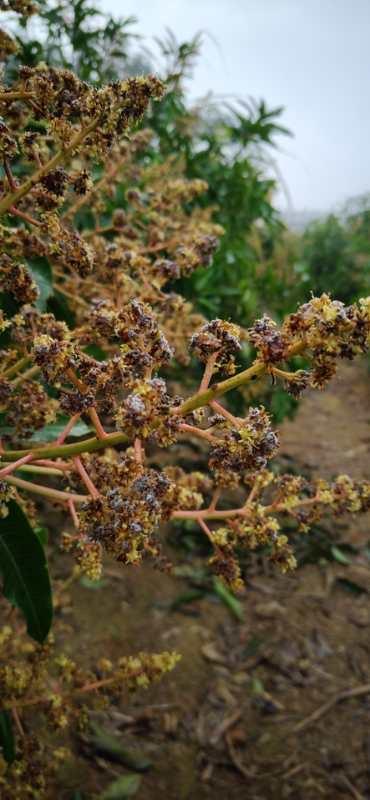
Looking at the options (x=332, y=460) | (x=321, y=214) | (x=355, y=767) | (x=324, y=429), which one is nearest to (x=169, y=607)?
(x=355, y=767)

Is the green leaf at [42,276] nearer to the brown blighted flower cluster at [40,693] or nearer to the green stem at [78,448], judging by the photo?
the green stem at [78,448]

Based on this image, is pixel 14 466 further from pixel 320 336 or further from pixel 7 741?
pixel 7 741

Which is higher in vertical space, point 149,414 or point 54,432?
point 54,432

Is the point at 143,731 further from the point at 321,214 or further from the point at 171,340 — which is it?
the point at 321,214

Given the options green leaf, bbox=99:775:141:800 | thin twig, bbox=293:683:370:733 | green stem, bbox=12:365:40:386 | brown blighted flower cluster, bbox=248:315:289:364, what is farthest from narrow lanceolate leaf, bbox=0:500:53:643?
thin twig, bbox=293:683:370:733

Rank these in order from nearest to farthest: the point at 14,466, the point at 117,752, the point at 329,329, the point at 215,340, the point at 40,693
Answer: the point at 329,329 → the point at 215,340 → the point at 14,466 → the point at 40,693 → the point at 117,752

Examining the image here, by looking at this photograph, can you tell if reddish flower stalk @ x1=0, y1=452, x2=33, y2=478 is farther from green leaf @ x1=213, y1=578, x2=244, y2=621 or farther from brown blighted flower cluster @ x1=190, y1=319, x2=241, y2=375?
green leaf @ x1=213, y1=578, x2=244, y2=621

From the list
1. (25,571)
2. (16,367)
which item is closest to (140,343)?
(16,367)
